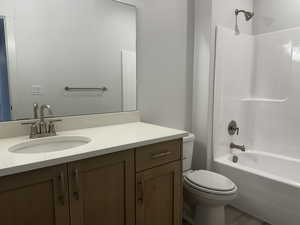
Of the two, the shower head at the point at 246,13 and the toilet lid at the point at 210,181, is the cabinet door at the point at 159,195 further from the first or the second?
the shower head at the point at 246,13

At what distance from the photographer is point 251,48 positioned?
2.45 metres

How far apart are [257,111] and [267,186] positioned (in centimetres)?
99

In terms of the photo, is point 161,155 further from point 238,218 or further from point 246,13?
point 246,13

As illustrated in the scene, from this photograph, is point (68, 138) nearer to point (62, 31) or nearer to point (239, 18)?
point (62, 31)

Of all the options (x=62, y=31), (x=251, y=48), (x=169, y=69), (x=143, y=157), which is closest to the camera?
(x=143, y=157)

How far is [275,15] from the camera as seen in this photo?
7.63ft

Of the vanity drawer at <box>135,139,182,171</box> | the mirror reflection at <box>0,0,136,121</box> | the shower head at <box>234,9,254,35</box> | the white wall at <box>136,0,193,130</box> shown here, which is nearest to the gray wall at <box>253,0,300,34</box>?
the shower head at <box>234,9,254,35</box>

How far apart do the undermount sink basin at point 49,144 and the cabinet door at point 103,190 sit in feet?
0.80

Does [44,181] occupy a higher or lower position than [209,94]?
lower

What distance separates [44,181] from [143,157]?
51cm

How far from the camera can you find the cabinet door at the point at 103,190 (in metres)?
0.99

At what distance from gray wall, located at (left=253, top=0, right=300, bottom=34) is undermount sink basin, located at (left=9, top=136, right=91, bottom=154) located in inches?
91.0

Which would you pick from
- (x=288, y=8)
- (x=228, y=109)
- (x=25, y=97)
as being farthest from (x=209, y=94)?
(x=25, y=97)

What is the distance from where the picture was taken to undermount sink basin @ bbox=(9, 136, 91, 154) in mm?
1177
